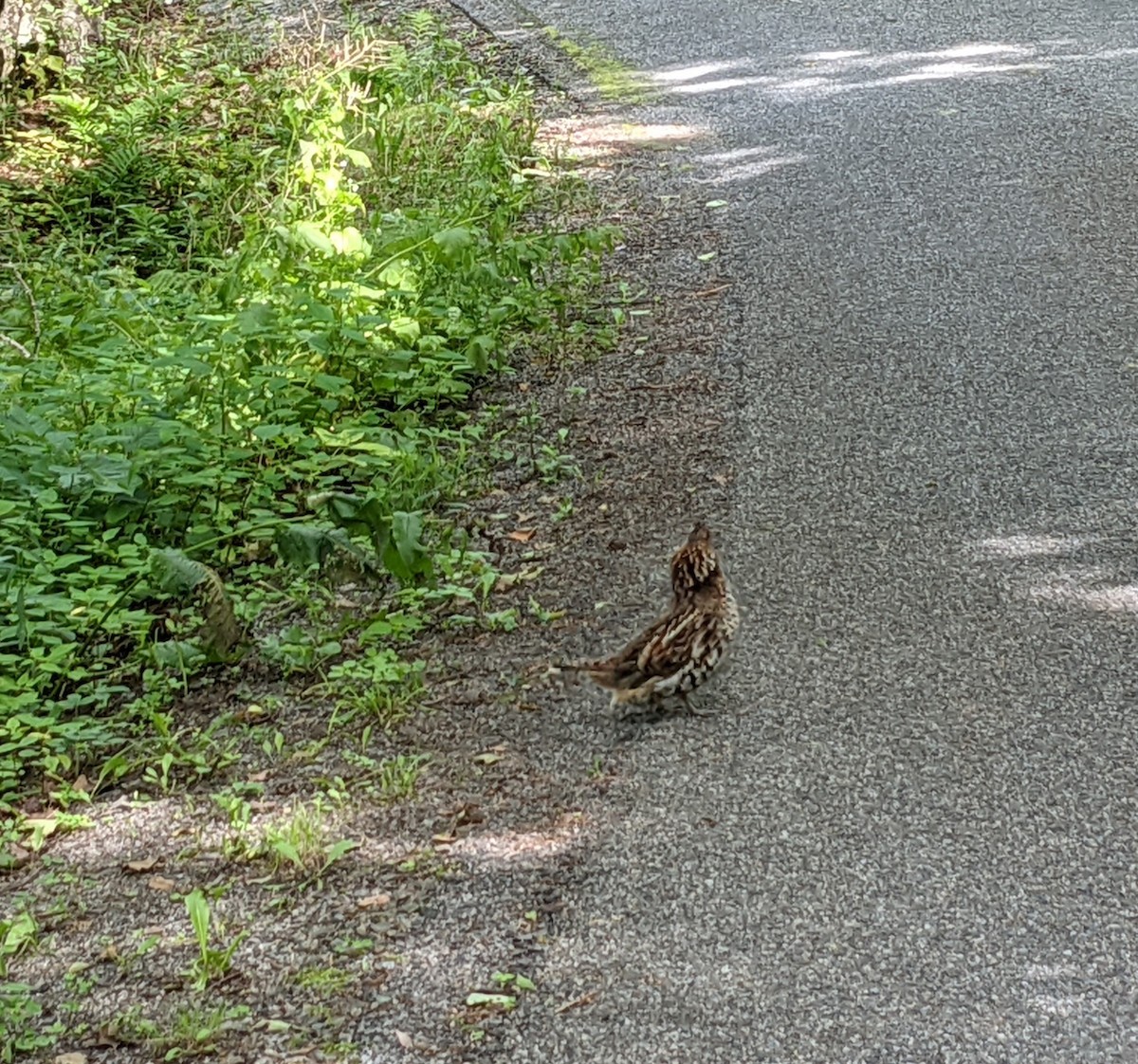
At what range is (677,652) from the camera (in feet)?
15.5

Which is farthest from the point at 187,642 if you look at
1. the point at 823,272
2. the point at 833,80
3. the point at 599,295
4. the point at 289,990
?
the point at 833,80

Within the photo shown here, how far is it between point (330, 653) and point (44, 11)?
8.81 meters

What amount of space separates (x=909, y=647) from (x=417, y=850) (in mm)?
1729

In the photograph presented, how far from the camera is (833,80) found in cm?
1081

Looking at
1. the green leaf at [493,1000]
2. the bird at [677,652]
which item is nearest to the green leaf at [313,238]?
the bird at [677,652]

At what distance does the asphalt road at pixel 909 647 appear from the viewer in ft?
12.0

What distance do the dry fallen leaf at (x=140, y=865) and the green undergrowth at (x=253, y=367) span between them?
0.46 meters

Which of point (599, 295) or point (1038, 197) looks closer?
point (599, 295)

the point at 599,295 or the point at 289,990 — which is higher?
the point at 599,295

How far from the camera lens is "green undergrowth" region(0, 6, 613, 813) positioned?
5.33m

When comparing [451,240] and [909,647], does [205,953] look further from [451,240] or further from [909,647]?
[451,240]

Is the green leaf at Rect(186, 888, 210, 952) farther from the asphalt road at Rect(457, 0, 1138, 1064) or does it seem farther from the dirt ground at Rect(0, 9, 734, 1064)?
the asphalt road at Rect(457, 0, 1138, 1064)

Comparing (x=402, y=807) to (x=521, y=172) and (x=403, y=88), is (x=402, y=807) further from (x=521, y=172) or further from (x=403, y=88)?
(x=403, y=88)

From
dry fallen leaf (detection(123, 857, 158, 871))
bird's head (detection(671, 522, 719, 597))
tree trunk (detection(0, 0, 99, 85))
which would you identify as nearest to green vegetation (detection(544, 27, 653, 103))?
tree trunk (detection(0, 0, 99, 85))
